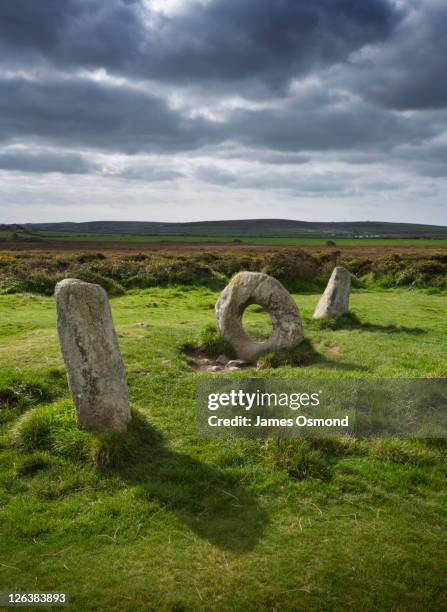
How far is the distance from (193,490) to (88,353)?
3029 millimetres

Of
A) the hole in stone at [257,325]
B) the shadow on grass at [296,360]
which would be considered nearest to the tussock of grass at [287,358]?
the shadow on grass at [296,360]

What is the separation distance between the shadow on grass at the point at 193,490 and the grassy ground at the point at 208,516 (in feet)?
0.07

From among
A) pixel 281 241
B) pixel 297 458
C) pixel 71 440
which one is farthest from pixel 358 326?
pixel 281 241

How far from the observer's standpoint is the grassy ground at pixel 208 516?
5193 millimetres

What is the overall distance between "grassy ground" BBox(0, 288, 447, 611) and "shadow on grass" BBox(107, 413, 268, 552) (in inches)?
0.8

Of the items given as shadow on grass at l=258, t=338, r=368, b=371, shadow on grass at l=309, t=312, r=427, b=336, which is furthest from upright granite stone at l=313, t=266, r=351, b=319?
shadow on grass at l=258, t=338, r=368, b=371

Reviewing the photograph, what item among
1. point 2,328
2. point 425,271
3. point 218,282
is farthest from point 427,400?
point 425,271

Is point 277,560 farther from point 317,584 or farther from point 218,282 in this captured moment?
point 218,282

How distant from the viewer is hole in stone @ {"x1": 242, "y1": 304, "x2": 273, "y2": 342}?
16641 millimetres

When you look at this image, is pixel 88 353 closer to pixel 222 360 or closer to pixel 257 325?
pixel 222 360

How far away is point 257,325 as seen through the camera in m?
17.9

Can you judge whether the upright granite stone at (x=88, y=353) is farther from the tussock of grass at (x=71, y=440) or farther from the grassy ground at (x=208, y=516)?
the grassy ground at (x=208, y=516)

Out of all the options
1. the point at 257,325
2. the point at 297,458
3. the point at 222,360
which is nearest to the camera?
the point at 297,458

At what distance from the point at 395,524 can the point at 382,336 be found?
11.0m
